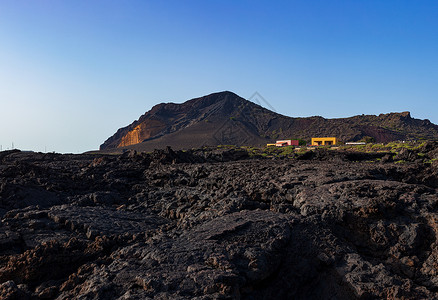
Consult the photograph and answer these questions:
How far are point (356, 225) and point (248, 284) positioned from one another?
301cm

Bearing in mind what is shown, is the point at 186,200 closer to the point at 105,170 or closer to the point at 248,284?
the point at 248,284

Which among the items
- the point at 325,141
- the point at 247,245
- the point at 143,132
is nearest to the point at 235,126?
the point at 143,132

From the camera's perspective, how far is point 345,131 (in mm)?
97062

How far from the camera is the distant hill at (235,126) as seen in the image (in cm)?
9538

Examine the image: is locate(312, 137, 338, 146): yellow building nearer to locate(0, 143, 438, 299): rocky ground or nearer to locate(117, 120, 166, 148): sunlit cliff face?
locate(117, 120, 166, 148): sunlit cliff face

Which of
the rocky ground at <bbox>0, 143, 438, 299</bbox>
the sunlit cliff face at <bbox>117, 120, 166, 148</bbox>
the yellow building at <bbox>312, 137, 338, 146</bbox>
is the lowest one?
the rocky ground at <bbox>0, 143, 438, 299</bbox>

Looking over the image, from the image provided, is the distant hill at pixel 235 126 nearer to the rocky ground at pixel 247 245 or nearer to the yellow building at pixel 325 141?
the yellow building at pixel 325 141

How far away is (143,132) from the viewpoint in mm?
113125

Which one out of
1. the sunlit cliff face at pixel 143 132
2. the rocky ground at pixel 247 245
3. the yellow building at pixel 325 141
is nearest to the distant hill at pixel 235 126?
the sunlit cliff face at pixel 143 132

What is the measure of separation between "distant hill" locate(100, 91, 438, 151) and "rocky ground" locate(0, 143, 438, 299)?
75.0 metres

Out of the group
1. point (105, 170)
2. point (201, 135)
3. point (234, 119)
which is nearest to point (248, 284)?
point (105, 170)

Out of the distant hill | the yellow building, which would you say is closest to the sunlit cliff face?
the distant hill

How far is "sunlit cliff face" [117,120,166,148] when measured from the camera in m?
112

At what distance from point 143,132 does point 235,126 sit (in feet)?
96.8
